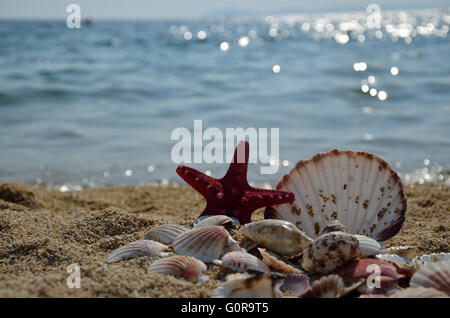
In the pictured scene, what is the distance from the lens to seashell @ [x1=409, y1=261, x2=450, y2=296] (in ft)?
6.53

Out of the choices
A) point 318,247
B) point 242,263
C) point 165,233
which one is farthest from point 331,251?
point 165,233

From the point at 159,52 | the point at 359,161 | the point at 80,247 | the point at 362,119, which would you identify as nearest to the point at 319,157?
the point at 359,161

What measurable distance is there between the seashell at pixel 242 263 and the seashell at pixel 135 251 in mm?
340

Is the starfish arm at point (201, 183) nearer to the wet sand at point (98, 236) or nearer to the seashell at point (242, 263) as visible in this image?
the wet sand at point (98, 236)

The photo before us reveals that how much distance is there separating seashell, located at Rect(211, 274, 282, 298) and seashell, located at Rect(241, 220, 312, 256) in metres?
0.42

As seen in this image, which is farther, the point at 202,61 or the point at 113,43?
the point at 113,43

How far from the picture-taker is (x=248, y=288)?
79.1 inches

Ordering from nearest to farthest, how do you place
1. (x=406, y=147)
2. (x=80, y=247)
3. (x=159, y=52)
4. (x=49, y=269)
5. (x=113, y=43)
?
1. (x=49, y=269)
2. (x=80, y=247)
3. (x=406, y=147)
4. (x=159, y=52)
5. (x=113, y=43)

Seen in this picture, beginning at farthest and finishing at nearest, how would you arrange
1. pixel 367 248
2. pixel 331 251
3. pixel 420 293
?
pixel 367 248
pixel 331 251
pixel 420 293

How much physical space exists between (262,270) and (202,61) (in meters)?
14.1

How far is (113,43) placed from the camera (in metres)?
21.8

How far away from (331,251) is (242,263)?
41 cm

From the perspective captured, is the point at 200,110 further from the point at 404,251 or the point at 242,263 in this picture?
the point at 242,263
